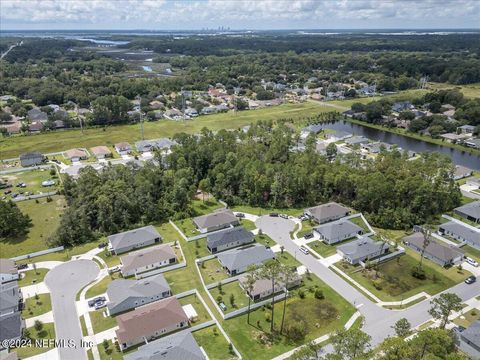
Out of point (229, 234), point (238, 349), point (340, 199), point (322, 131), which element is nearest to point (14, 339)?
point (238, 349)

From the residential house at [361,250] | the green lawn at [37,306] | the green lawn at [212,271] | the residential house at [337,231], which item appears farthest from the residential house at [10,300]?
the residential house at [361,250]

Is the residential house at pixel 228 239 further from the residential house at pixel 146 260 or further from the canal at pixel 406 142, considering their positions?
the canal at pixel 406 142

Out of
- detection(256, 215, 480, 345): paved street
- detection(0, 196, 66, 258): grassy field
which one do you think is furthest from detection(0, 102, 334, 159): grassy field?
detection(256, 215, 480, 345): paved street

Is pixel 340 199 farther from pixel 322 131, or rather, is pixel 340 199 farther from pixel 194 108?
A: pixel 194 108

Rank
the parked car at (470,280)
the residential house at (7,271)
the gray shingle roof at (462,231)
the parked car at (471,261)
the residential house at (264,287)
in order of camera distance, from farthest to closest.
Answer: the gray shingle roof at (462,231) → the parked car at (471,261) → the residential house at (7,271) → the parked car at (470,280) → the residential house at (264,287)

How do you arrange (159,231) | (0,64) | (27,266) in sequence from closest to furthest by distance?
(27,266), (159,231), (0,64)

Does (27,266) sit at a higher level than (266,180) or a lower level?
lower

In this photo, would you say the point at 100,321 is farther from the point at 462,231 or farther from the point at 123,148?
the point at 123,148
